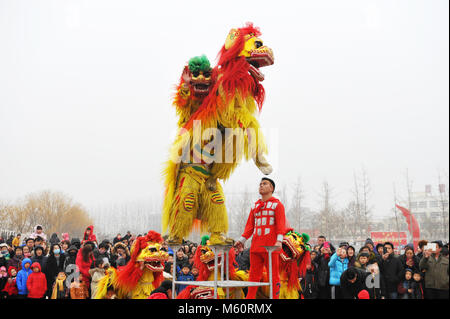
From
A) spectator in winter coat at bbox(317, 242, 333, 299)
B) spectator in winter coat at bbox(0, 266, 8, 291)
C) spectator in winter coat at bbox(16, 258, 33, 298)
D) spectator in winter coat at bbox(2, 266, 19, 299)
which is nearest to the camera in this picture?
spectator in winter coat at bbox(317, 242, 333, 299)

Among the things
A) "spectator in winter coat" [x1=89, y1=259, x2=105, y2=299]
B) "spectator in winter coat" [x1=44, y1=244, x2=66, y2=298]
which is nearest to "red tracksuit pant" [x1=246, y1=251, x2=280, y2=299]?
"spectator in winter coat" [x1=89, y1=259, x2=105, y2=299]

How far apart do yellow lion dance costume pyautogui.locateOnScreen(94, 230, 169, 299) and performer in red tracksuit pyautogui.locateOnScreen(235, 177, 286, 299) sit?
124 centimetres

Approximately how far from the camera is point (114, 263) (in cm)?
676

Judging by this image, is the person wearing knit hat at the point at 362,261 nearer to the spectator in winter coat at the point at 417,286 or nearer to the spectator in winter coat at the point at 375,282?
the spectator in winter coat at the point at 375,282

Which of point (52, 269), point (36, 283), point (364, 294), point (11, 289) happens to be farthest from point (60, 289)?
point (364, 294)

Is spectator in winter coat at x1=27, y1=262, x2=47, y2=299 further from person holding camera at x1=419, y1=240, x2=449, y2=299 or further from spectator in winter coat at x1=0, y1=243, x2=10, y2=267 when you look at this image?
person holding camera at x1=419, y1=240, x2=449, y2=299

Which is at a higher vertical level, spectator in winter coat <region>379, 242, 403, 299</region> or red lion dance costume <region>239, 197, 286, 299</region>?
red lion dance costume <region>239, 197, 286, 299</region>

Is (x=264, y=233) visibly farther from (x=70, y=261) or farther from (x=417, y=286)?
(x=70, y=261)

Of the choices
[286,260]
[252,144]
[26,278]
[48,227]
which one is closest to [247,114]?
[252,144]

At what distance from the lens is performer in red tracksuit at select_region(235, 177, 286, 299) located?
4609 mm

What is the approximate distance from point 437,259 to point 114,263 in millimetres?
4882

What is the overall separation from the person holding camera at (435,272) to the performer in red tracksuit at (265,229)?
267cm

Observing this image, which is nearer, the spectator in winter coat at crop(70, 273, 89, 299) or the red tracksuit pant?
the red tracksuit pant
